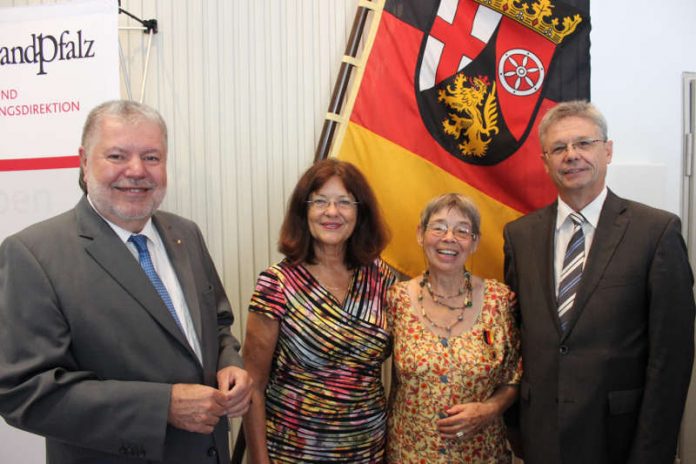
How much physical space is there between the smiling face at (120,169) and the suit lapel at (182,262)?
5.8 inches

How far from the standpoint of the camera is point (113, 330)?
3.95 ft

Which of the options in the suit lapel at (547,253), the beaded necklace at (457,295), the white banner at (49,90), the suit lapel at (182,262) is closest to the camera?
the suit lapel at (182,262)

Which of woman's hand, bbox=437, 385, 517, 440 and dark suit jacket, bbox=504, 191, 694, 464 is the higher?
dark suit jacket, bbox=504, 191, 694, 464

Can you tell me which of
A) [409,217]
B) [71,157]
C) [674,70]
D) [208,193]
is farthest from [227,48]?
[674,70]

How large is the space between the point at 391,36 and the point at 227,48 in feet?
2.61

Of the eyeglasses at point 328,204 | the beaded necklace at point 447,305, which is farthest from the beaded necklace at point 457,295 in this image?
the eyeglasses at point 328,204

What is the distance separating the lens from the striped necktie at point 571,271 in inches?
63.9

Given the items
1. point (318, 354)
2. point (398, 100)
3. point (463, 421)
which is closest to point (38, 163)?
point (318, 354)

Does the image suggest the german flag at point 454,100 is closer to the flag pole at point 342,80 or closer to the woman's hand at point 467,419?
the flag pole at point 342,80

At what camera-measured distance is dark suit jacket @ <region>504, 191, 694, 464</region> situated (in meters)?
1.53

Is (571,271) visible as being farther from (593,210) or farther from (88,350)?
(88,350)

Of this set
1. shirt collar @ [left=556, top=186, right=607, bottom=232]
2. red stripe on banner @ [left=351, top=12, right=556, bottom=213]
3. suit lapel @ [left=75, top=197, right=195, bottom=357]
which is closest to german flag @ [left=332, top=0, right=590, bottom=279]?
red stripe on banner @ [left=351, top=12, right=556, bottom=213]

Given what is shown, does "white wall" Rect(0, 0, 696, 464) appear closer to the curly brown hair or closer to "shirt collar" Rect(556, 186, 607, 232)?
the curly brown hair

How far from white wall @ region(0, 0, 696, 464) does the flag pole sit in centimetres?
10
